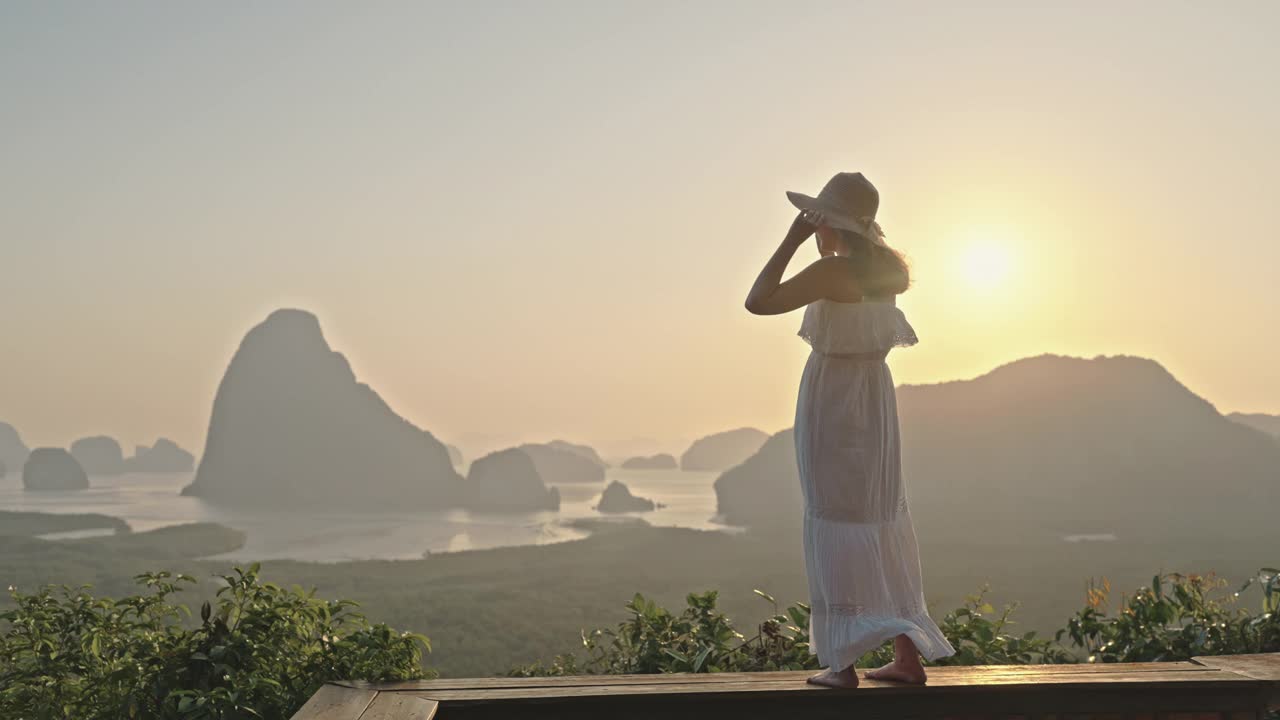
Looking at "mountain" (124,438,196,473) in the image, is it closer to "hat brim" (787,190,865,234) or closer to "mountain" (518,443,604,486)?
"mountain" (518,443,604,486)

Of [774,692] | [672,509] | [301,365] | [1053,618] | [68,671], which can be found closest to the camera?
[774,692]

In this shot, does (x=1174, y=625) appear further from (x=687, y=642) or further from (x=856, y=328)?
(x=856, y=328)

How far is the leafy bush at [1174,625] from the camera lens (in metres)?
4.09

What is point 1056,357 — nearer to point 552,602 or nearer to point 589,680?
point 552,602

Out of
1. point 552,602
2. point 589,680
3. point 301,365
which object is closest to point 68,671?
point 589,680

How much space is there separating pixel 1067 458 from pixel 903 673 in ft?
97.6

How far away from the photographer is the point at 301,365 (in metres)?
60.7

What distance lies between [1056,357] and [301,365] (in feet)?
155

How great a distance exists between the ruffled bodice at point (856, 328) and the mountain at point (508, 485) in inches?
1445

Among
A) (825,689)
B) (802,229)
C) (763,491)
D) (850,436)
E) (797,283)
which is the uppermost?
(802,229)

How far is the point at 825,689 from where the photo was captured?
290 cm

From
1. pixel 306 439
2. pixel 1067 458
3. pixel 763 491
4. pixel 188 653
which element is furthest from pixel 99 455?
pixel 188 653

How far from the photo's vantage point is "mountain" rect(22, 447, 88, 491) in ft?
104

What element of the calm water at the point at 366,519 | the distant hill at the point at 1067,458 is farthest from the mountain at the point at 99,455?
the distant hill at the point at 1067,458
